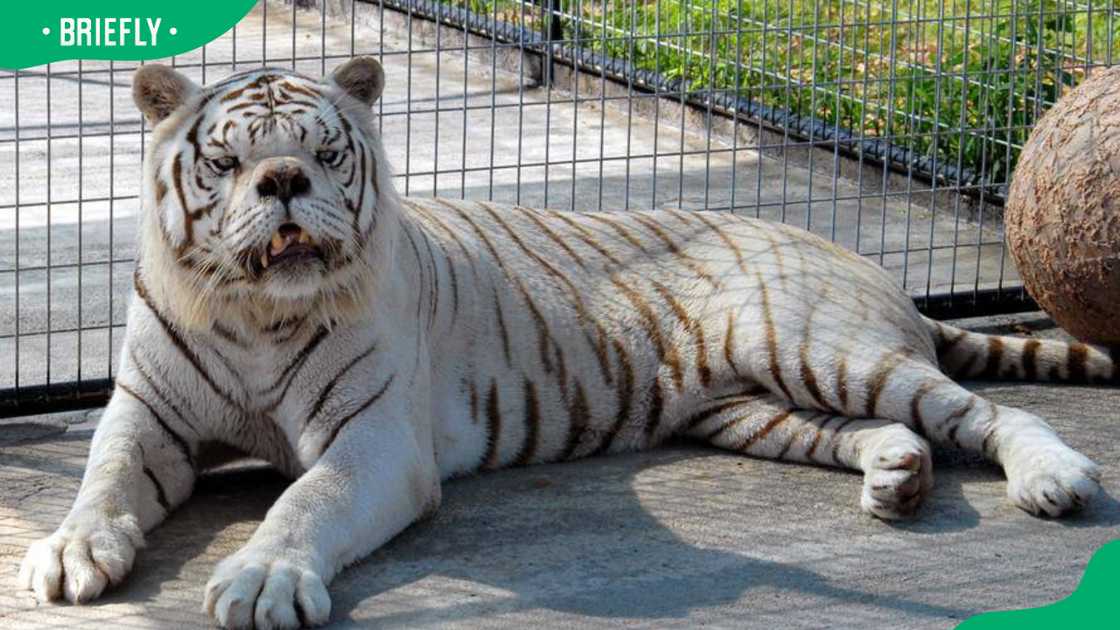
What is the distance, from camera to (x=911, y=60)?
7371 millimetres

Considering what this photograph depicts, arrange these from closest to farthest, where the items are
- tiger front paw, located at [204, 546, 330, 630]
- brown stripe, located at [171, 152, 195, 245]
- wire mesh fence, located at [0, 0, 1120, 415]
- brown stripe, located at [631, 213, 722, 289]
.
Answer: tiger front paw, located at [204, 546, 330, 630], brown stripe, located at [171, 152, 195, 245], brown stripe, located at [631, 213, 722, 289], wire mesh fence, located at [0, 0, 1120, 415]

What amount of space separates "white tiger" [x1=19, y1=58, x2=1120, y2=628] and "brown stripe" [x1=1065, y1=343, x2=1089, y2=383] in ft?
0.21

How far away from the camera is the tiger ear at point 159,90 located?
12.0ft

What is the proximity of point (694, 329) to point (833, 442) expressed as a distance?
464 mm

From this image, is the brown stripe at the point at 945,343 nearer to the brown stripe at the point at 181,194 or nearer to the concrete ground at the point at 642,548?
the concrete ground at the point at 642,548

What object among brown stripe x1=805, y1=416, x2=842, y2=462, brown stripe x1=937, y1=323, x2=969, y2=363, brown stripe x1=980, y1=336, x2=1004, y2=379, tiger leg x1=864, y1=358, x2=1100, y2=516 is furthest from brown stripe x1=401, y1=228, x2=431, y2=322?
brown stripe x1=980, y1=336, x2=1004, y2=379

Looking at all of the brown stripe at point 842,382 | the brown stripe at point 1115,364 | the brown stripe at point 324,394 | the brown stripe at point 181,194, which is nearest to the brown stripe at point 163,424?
the brown stripe at point 324,394

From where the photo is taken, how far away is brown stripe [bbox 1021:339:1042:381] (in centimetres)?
485

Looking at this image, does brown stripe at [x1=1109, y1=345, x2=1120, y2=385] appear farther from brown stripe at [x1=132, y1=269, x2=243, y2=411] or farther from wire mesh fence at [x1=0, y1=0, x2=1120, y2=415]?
brown stripe at [x1=132, y1=269, x2=243, y2=411]

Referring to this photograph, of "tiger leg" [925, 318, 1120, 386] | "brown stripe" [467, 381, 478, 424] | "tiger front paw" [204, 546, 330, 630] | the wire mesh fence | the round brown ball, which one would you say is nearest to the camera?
"tiger front paw" [204, 546, 330, 630]

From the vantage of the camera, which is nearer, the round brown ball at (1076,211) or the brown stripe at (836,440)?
the brown stripe at (836,440)

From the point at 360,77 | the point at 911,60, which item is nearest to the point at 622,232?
the point at 360,77

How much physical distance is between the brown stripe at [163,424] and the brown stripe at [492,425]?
719 millimetres

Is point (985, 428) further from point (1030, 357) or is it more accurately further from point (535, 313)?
point (535, 313)
